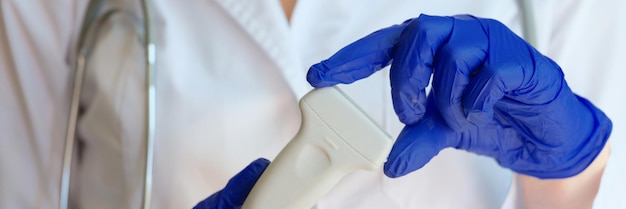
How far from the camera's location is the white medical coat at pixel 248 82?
29.9 inches

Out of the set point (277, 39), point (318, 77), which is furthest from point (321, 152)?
point (277, 39)

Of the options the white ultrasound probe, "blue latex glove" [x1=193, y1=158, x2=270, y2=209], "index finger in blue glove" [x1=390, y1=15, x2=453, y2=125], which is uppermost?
"index finger in blue glove" [x1=390, y1=15, x2=453, y2=125]

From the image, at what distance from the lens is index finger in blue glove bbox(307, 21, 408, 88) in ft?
1.89

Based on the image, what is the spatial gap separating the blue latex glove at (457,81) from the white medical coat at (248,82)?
0.10 m

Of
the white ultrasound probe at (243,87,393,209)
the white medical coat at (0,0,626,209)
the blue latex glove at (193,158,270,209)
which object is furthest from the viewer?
the white medical coat at (0,0,626,209)

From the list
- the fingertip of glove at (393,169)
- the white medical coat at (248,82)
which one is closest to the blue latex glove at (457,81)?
the fingertip of glove at (393,169)

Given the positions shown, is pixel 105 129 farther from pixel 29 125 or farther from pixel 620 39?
pixel 620 39

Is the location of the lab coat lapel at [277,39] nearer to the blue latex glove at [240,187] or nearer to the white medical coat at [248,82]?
the white medical coat at [248,82]

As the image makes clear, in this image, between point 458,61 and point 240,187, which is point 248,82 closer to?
point 240,187

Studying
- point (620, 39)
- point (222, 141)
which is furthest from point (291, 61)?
point (620, 39)

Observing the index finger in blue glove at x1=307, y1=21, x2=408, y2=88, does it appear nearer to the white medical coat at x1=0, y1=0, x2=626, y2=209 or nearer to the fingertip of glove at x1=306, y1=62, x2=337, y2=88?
the fingertip of glove at x1=306, y1=62, x2=337, y2=88

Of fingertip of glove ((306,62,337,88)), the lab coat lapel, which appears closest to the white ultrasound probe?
fingertip of glove ((306,62,337,88))

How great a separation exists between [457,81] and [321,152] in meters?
0.11

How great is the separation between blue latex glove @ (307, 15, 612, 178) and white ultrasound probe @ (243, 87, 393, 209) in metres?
0.02
